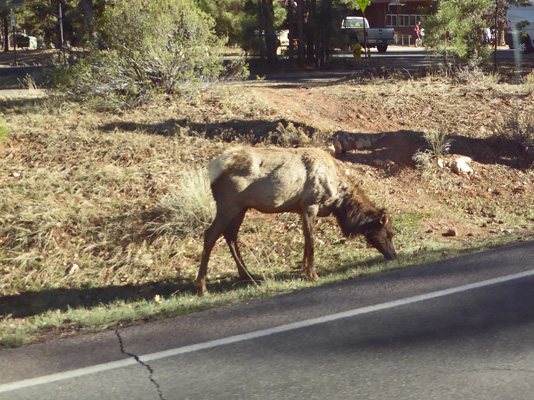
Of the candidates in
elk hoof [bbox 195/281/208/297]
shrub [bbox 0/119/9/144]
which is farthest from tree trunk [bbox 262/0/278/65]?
elk hoof [bbox 195/281/208/297]

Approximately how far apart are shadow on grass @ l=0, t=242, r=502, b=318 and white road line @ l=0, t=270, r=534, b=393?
1.88m

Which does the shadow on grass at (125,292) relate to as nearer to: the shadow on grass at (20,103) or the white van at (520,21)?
the shadow on grass at (20,103)

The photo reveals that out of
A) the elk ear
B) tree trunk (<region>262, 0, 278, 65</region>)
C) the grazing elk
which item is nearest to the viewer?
the grazing elk

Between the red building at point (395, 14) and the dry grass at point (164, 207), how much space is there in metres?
41.4

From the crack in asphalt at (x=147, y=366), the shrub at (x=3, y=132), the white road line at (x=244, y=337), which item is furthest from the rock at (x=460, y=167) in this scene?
the crack in asphalt at (x=147, y=366)

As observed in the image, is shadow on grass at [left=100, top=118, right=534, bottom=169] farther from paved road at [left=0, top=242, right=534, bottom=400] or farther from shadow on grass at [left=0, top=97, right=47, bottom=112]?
paved road at [left=0, top=242, right=534, bottom=400]

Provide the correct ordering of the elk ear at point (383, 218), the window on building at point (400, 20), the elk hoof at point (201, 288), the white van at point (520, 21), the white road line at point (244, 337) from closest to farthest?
the white road line at point (244, 337)
the elk hoof at point (201, 288)
the elk ear at point (383, 218)
the white van at point (520, 21)
the window on building at point (400, 20)

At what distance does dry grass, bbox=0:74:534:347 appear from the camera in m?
9.20

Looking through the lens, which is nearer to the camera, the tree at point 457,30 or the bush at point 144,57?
the bush at point 144,57

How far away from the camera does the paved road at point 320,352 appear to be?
4562 millimetres

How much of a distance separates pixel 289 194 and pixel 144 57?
855cm

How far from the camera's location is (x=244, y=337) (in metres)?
5.56

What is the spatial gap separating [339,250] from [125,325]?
16.2ft

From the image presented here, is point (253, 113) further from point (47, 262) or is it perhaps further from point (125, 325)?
point (125, 325)
